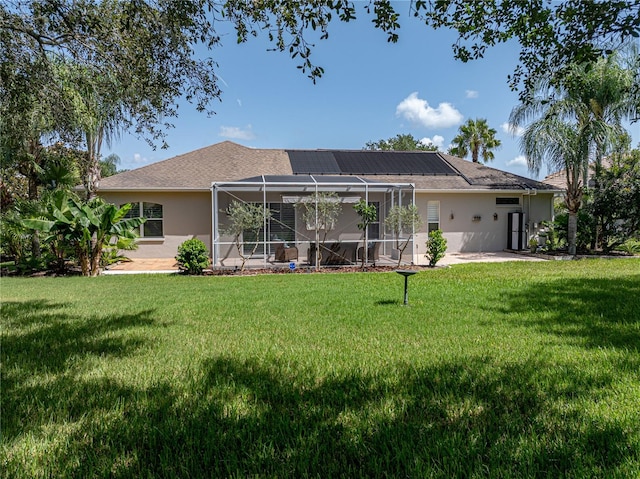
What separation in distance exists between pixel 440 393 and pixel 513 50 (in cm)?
564

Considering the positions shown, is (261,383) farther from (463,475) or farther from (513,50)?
(513,50)

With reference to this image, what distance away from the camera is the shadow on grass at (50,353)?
3264 mm

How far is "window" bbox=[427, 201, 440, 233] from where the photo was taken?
18.9 metres

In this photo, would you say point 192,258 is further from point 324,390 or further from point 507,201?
point 507,201

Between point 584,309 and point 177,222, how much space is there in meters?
15.8

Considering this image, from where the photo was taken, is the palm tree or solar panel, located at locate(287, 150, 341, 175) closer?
the palm tree

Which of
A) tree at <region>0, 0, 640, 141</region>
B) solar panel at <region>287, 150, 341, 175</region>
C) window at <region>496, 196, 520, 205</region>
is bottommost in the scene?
window at <region>496, 196, 520, 205</region>

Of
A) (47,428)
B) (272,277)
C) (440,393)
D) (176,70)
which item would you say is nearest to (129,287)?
(272,277)

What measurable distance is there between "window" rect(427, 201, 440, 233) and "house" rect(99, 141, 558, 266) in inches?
2.0

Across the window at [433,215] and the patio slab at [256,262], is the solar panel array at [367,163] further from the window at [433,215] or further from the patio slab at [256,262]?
the patio slab at [256,262]

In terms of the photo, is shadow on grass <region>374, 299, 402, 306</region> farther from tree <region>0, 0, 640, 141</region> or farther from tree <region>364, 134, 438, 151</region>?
tree <region>364, 134, 438, 151</region>

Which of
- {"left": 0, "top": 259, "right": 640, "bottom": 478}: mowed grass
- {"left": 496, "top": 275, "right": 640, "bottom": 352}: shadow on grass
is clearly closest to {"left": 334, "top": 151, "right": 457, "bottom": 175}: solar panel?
{"left": 496, "top": 275, "right": 640, "bottom": 352}: shadow on grass

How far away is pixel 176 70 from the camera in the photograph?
5812 mm

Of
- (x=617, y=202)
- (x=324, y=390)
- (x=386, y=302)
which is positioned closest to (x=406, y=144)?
(x=617, y=202)
